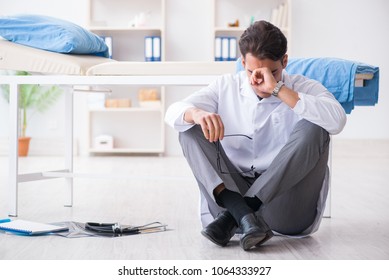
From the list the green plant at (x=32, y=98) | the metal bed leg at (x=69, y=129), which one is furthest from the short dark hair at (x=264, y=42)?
the green plant at (x=32, y=98)

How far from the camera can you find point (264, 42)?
1.99m

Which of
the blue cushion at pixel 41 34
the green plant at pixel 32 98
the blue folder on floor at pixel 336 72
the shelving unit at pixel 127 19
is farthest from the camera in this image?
the shelving unit at pixel 127 19

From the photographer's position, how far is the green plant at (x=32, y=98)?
6.31 metres

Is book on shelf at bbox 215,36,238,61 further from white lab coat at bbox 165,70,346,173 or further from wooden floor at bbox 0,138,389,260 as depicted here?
white lab coat at bbox 165,70,346,173

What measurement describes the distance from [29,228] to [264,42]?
3.50 ft

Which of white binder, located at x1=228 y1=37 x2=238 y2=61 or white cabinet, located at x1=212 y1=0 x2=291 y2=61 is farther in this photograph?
white cabinet, located at x1=212 y1=0 x2=291 y2=61

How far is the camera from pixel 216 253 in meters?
1.96

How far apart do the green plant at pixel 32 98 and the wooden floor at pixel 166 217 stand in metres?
1.26

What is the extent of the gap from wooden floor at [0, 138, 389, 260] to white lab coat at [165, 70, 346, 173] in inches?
11.7

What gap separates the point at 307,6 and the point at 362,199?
11.2 ft

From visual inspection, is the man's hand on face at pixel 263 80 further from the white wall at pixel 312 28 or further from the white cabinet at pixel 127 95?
the white wall at pixel 312 28

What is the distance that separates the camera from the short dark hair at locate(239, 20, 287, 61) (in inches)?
78.5

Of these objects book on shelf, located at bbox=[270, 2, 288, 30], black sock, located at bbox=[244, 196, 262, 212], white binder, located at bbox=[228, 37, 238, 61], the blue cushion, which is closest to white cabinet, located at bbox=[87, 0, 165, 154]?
white binder, located at bbox=[228, 37, 238, 61]
